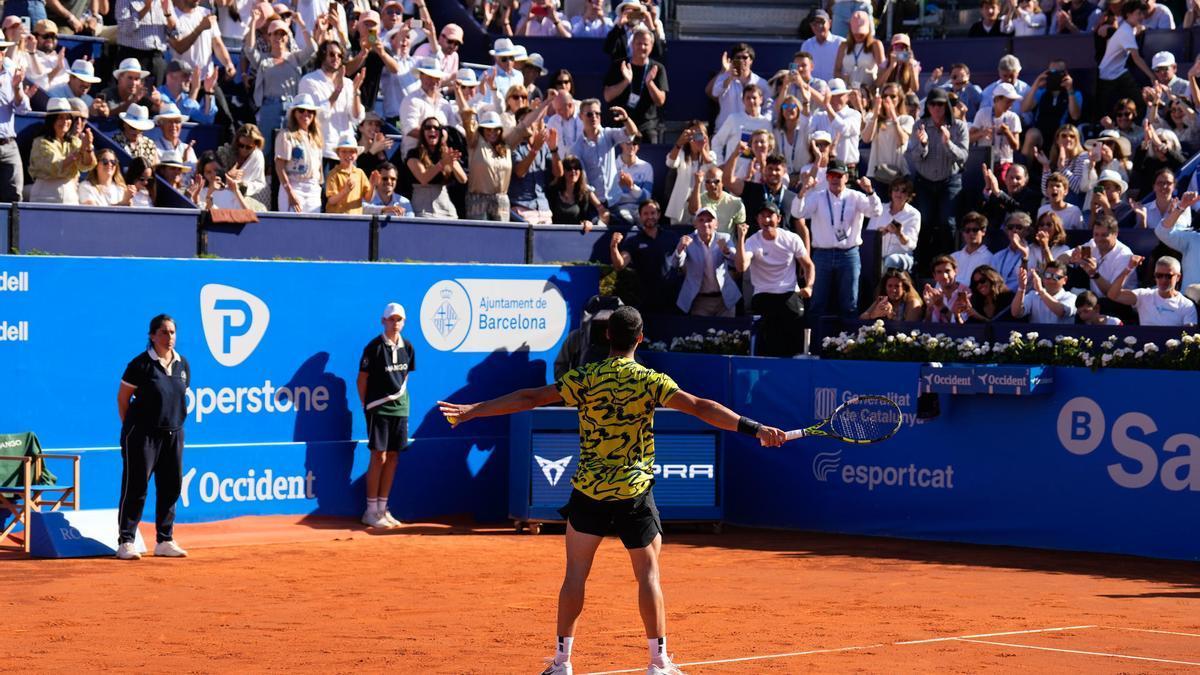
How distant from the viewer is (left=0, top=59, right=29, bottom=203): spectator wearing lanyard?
53.7 ft

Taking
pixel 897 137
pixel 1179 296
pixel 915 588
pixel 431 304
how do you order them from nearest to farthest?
pixel 915 588
pixel 1179 296
pixel 431 304
pixel 897 137

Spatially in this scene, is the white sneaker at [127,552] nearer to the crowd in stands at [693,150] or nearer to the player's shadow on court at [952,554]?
the crowd in stands at [693,150]

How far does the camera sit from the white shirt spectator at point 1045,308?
16.8 meters

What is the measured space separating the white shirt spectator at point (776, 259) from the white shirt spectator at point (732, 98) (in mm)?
3131

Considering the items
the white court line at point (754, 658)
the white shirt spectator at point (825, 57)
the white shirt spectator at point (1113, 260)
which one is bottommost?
the white court line at point (754, 658)

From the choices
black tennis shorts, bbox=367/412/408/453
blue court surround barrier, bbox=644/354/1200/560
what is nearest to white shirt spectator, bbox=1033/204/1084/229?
blue court surround barrier, bbox=644/354/1200/560

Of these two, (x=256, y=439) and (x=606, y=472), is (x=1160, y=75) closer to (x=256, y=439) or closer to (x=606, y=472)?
(x=256, y=439)

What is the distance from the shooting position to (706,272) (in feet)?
62.7

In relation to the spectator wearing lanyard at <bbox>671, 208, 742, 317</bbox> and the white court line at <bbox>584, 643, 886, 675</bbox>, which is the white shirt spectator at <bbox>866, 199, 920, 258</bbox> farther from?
the white court line at <bbox>584, 643, 886, 675</bbox>

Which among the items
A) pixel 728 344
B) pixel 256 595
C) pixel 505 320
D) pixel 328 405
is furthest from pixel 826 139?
pixel 256 595

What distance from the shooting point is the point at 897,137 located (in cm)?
2009

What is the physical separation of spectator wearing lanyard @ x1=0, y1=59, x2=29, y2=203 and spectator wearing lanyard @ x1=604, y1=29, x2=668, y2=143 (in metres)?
7.32

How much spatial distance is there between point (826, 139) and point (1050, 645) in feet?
30.3

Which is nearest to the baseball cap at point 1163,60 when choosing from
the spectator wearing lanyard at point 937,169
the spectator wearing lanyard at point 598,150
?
the spectator wearing lanyard at point 937,169
